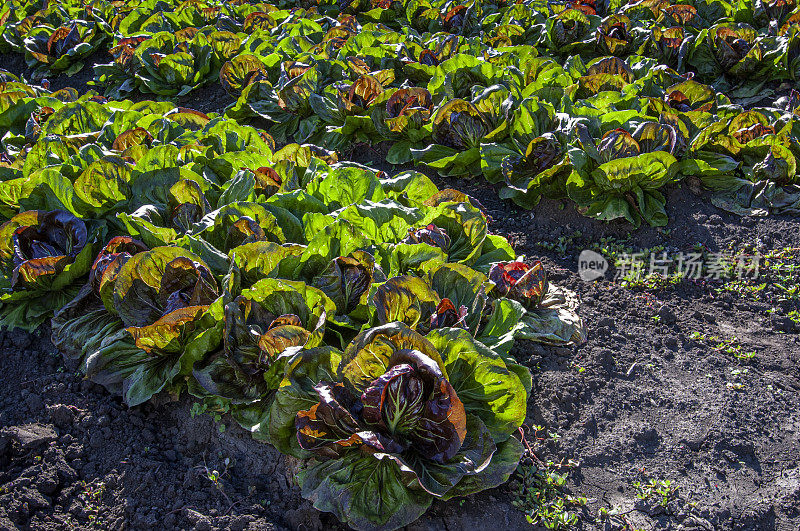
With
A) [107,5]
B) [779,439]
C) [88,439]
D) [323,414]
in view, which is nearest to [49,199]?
[88,439]

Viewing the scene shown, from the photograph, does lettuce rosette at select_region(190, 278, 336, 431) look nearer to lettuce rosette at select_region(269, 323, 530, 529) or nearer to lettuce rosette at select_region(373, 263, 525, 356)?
lettuce rosette at select_region(269, 323, 530, 529)

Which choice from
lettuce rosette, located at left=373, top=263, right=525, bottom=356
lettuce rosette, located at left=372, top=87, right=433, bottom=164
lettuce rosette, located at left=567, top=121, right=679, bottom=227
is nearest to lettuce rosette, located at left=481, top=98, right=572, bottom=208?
lettuce rosette, located at left=567, top=121, right=679, bottom=227

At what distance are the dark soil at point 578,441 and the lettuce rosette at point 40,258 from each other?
0.55 ft

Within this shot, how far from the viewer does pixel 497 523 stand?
9.30ft

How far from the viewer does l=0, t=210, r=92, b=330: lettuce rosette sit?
12.7 ft

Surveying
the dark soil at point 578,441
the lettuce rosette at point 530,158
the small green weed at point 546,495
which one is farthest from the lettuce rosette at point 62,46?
the small green weed at point 546,495

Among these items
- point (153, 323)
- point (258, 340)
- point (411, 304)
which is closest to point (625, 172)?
point (411, 304)

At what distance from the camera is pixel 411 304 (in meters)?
Result: 3.17

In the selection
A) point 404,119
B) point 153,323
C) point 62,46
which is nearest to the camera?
point 153,323

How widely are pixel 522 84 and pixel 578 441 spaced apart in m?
3.71

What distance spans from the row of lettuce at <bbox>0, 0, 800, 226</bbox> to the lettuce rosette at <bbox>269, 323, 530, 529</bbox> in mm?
2314

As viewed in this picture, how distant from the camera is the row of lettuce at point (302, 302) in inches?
109

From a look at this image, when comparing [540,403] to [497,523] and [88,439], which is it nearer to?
[497,523]

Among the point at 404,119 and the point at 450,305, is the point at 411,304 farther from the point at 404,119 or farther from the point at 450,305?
the point at 404,119
